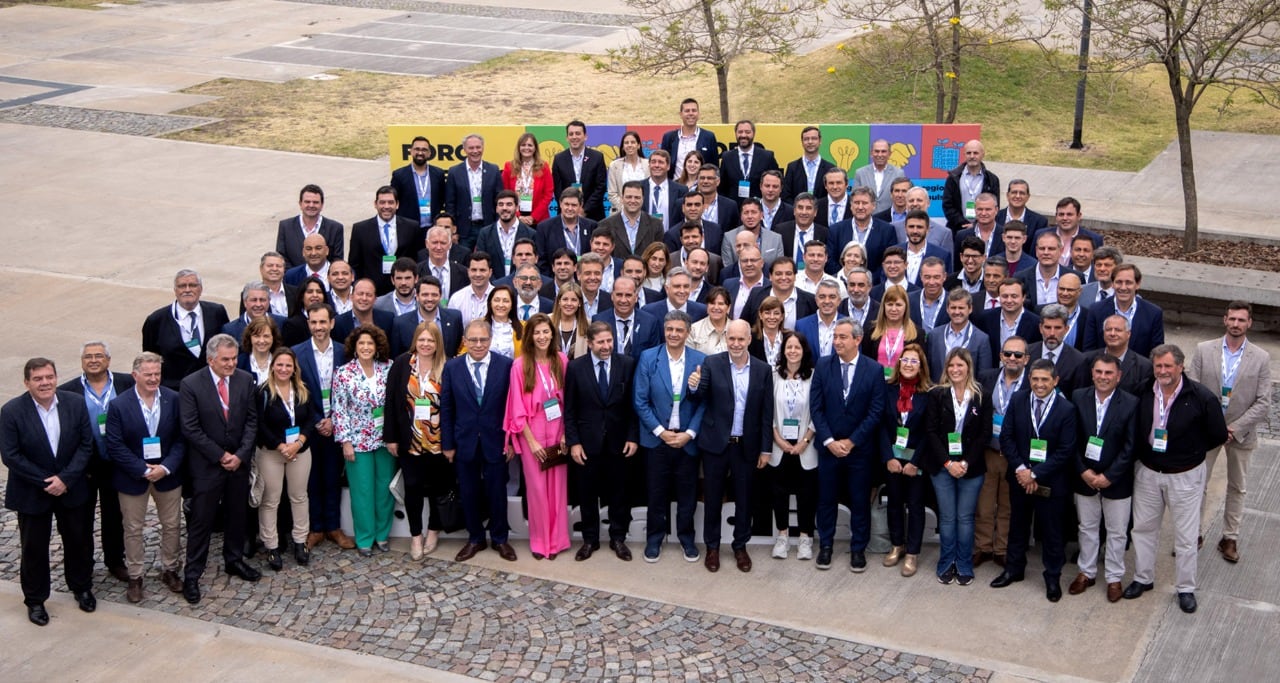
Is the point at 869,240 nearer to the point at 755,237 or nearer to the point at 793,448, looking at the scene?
the point at 755,237

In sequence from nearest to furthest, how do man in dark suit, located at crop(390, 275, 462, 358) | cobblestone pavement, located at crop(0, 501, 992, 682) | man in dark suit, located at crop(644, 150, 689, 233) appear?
cobblestone pavement, located at crop(0, 501, 992, 682)
man in dark suit, located at crop(390, 275, 462, 358)
man in dark suit, located at crop(644, 150, 689, 233)

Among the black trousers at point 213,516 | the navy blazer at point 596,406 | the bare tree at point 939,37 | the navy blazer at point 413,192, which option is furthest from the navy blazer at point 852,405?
the bare tree at point 939,37

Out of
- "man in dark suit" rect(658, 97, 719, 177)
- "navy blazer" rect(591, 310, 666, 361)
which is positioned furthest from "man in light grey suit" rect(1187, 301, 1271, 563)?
"man in dark suit" rect(658, 97, 719, 177)

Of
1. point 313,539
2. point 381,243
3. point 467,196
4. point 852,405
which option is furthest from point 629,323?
point 467,196

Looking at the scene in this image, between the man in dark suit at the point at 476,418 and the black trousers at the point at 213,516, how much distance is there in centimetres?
140

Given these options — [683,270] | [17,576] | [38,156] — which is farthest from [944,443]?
[38,156]

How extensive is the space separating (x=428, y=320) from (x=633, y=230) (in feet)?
8.72

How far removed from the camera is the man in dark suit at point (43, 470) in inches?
342

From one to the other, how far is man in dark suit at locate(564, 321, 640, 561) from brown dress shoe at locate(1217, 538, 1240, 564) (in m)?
4.11

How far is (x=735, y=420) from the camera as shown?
31.6 ft

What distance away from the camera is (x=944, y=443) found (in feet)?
30.5

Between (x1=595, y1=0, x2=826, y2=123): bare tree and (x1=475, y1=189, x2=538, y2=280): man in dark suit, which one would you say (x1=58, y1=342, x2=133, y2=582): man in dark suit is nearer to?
(x1=475, y1=189, x2=538, y2=280): man in dark suit

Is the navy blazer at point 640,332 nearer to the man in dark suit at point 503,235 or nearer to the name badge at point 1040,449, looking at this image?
the man in dark suit at point 503,235

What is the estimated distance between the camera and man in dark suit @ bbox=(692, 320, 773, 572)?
9.54 metres
